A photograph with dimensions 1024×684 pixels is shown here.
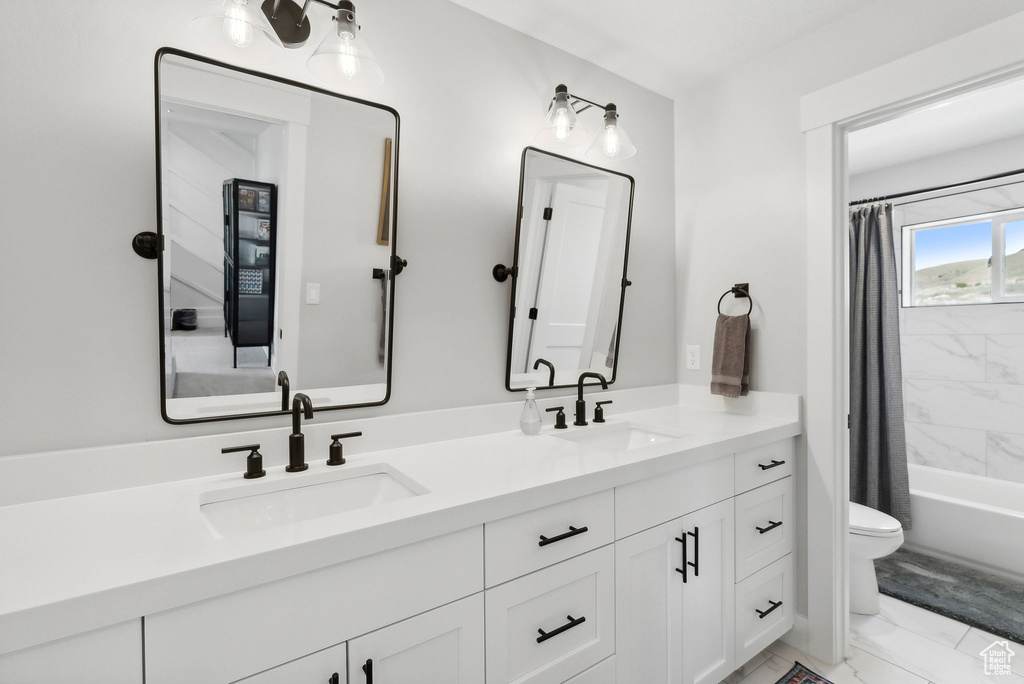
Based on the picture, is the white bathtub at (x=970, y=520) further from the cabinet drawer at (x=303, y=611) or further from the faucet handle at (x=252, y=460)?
the faucet handle at (x=252, y=460)

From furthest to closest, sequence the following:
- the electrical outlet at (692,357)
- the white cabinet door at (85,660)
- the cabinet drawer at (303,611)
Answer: the electrical outlet at (692,357) < the cabinet drawer at (303,611) < the white cabinet door at (85,660)

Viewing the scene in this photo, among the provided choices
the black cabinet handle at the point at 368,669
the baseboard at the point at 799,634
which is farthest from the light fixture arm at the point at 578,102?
the baseboard at the point at 799,634

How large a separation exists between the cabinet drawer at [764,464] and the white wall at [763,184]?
11cm

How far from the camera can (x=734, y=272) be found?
212 centimetres

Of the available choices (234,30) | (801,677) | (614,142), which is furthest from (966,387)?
(234,30)

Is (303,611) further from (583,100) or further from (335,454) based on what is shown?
(583,100)

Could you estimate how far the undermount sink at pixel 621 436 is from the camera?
181cm

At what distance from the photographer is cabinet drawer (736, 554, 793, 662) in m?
1.67

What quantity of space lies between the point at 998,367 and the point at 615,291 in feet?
8.76

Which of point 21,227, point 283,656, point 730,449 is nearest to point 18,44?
point 21,227

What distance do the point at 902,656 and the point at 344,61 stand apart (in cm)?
274

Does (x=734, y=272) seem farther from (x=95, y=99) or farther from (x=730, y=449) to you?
(x=95, y=99)

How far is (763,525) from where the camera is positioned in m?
1.77

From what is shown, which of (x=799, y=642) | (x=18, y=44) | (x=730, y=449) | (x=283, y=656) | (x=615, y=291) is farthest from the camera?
(x=615, y=291)
